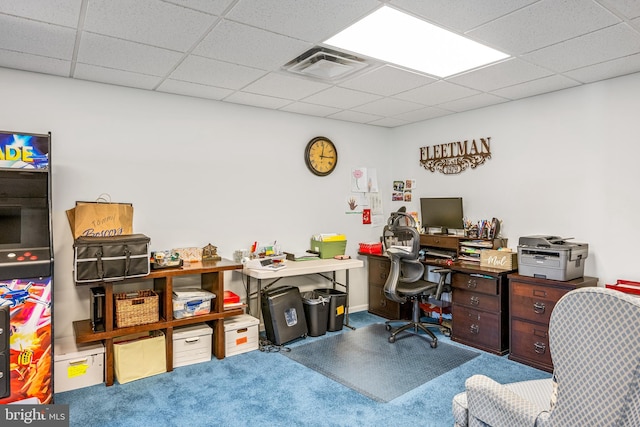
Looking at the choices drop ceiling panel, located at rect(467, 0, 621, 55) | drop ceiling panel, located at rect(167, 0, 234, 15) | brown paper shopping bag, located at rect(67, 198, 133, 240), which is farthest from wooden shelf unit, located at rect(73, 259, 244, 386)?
drop ceiling panel, located at rect(467, 0, 621, 55)

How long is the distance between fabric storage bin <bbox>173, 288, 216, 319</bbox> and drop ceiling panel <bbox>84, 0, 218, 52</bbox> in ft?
6.67

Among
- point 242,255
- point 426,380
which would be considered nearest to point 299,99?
point 242,255

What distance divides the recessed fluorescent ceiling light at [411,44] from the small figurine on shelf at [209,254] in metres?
2.26

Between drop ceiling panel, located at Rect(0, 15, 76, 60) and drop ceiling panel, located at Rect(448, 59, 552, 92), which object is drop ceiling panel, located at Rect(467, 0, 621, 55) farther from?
drop ceiling panel, located at Rect(0, 15, 76, 60)

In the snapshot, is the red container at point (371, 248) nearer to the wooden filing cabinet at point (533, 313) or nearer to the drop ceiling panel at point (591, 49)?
the wooden filing cabinet at point (533, 313)

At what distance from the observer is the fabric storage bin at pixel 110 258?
2889 mm

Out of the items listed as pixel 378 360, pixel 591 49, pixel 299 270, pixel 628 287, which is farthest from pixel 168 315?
pixel 591 49

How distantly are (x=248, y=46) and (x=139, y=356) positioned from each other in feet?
8.31

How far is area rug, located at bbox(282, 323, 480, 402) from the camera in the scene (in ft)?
10.2

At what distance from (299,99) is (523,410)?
10.9 ft

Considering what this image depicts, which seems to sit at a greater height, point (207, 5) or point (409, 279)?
point (207, 5)

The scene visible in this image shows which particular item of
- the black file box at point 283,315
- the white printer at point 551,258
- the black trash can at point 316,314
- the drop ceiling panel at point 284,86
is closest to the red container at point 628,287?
the white printer at point 551,258

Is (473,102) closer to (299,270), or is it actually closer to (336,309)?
(299,270)

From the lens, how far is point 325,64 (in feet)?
10.5
